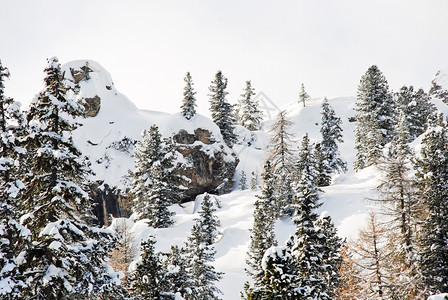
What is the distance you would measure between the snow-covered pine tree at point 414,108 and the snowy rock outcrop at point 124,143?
3028 cm

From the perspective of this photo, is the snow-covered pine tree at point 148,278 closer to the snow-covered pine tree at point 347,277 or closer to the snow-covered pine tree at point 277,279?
the snow-covered pine tree at point 277,279

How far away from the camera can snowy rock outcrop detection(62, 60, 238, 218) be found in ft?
148

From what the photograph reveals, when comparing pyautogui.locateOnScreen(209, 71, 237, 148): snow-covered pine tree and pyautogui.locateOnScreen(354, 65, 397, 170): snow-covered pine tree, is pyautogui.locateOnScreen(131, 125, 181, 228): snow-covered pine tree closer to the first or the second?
pyautogui.locateOnScreen(209, 71, 237, 148): snow-covered pine tree

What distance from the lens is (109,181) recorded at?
44938 mm

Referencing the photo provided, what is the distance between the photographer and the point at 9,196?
9.43 m

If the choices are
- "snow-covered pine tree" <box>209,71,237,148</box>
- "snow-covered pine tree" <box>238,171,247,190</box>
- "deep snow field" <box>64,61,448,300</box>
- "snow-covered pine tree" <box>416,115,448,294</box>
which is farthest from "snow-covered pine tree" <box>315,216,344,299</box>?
"snow-covered pine tree" <box>209,71,237,148</box>

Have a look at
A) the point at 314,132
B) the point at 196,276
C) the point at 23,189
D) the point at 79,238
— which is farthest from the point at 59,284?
the point at 314,132

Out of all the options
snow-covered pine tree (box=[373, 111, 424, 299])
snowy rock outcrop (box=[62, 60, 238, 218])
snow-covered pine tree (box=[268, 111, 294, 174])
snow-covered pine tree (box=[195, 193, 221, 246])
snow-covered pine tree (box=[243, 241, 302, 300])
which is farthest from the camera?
snowy rock outcrop (box=[62, 60, 238, 218])

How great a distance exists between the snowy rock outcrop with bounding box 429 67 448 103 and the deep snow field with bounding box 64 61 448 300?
1742 centimetres

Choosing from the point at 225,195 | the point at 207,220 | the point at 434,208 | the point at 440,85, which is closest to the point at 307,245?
the point at 434,208

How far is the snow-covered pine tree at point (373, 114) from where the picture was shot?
144 feet

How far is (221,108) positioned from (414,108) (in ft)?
111

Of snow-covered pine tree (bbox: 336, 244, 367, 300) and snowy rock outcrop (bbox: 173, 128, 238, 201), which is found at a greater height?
snowy rock outcrop (bbox: 173, 128, 238, 201)

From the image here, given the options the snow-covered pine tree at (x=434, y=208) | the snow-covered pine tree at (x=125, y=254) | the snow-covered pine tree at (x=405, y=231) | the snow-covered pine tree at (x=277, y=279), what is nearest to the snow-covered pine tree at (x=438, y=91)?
the snow-covered pine tree at (x=434, y=208)
